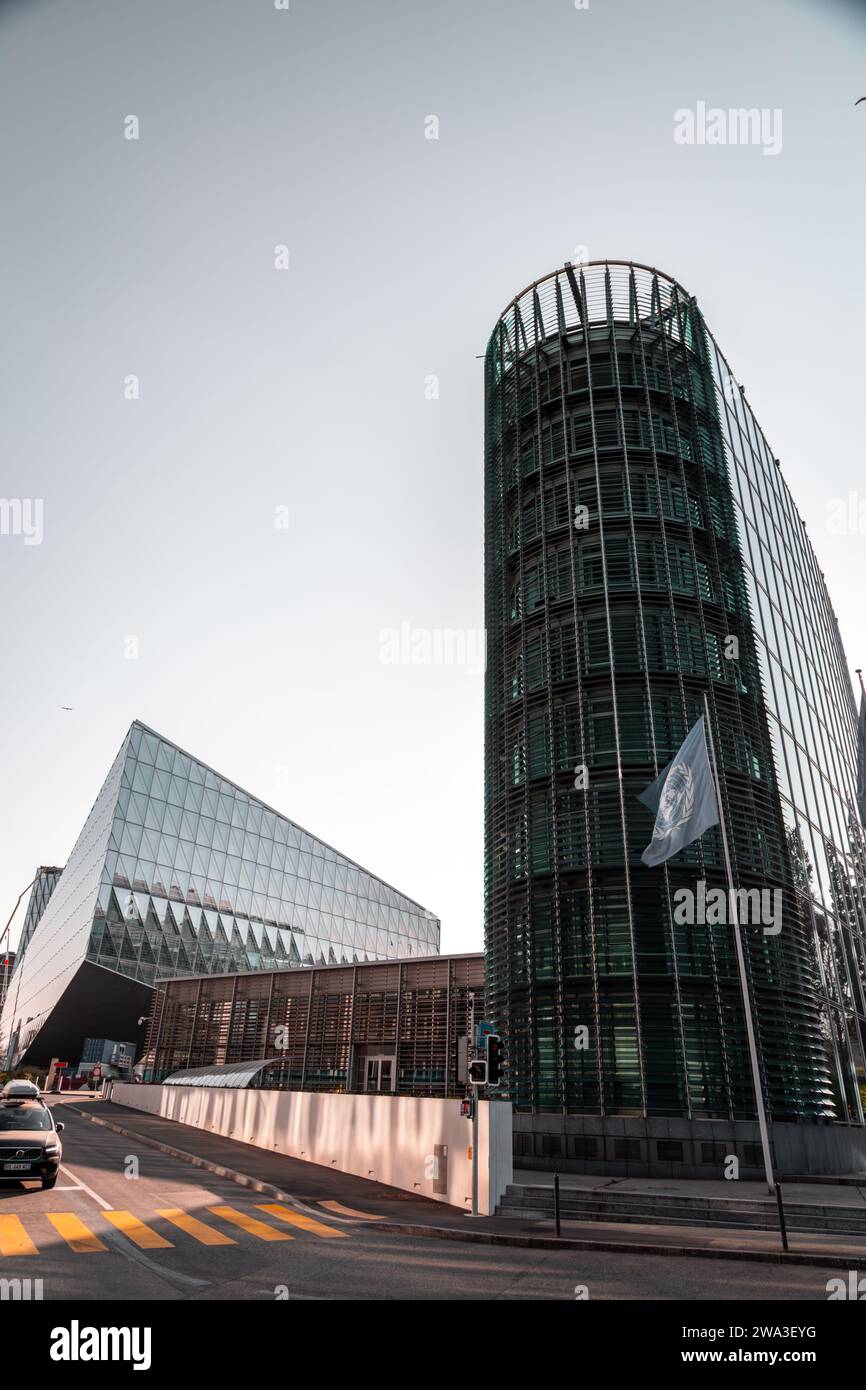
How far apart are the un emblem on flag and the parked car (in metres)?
14.5

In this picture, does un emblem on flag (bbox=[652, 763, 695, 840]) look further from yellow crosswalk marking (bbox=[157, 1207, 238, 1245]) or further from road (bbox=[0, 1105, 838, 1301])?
yellow crosswalk marking (bbox=[157, 1207, 238, 1245])

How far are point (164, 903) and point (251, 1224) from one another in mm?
54308

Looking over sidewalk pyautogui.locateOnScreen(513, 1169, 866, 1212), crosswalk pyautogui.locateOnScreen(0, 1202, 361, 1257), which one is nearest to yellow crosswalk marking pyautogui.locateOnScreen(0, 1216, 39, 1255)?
crosswalk pyautogui.locateOnScreen(0, 1202, 361, 1257)

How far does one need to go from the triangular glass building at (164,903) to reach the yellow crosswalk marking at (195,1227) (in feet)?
160

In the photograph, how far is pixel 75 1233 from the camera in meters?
12.3

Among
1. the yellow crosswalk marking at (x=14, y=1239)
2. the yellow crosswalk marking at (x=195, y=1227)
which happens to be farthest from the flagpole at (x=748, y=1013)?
the yellow crosswalk marking at (x=14, y=1239)

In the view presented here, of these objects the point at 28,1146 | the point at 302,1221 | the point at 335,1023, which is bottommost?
the point at 302,1221

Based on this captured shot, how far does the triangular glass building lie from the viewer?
201 ft

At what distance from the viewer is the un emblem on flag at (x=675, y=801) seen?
2019 centimetres

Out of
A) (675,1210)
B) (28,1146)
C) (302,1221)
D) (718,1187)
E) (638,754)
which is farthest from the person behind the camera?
(638,754)

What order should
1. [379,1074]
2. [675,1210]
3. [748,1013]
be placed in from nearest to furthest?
[675,1210] → [748,1013] → [379,1074]

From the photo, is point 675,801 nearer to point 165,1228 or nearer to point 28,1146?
point 165,1228

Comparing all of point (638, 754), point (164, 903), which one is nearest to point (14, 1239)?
point (638, 754)
